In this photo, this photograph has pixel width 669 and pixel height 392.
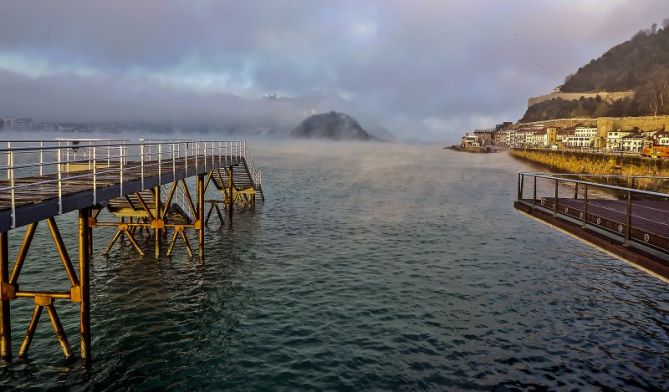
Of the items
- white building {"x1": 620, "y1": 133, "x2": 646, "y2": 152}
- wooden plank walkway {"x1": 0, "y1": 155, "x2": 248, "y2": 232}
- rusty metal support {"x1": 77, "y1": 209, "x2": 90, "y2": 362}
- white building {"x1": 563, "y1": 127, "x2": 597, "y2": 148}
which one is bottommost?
rusty metal support {"x1": 77, "y1": 209, "x2": 90, "y2": 362}

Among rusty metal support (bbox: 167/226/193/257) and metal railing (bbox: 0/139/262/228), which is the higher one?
metal railing (bbox: 0/139/262/228)

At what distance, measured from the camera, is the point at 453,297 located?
2042 cm

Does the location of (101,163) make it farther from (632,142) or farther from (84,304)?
(632,142)

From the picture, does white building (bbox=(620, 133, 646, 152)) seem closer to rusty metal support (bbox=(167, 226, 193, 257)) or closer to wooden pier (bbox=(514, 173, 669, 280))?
wooden pier (bbox=(514, 173, 669, 280))

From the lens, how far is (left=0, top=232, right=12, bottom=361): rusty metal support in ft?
44.1

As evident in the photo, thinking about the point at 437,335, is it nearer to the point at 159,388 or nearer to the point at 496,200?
the point at 159,388

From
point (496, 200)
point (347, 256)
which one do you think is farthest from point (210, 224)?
point (496, 200)

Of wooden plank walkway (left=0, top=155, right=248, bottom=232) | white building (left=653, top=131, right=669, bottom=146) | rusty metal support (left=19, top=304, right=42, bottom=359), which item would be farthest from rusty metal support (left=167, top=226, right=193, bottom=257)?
white building (left=653, top=131, right=669, bottom=146)

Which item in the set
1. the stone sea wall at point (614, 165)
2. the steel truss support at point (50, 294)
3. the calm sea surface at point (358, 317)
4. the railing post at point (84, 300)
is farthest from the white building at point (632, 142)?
the steel truss support at point (50, 294)

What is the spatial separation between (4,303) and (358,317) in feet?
38.6

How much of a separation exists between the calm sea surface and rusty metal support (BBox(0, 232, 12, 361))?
1.79 ft

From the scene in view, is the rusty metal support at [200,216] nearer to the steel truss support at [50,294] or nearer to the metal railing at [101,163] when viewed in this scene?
the metal railing at [101,163]

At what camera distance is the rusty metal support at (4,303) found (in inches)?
529

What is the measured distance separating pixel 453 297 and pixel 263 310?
27.4 ft
